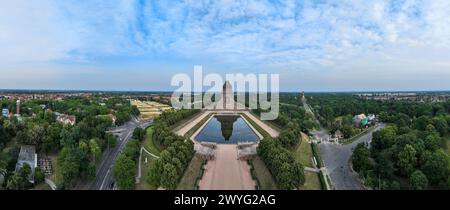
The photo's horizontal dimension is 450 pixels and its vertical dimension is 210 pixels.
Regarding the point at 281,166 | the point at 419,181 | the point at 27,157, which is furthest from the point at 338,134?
the point at 27,157

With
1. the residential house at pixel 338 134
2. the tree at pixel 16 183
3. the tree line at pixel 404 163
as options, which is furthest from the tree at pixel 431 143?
the tree at pixel 16 183

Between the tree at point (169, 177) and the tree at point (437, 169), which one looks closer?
the tree at point (169, 177)

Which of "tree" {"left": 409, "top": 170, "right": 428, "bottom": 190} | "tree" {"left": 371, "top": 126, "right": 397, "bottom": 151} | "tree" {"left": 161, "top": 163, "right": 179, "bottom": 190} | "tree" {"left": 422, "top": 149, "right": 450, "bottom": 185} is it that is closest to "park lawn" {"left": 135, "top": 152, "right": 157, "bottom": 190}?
"tree" {"left": 161, "top": 163, "right": 179, "bottom": 190}

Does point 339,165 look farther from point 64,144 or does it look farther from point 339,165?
point 64,144

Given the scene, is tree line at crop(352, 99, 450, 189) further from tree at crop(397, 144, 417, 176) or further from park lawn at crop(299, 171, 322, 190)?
park lawn at crop(299, 171, 322, 190)

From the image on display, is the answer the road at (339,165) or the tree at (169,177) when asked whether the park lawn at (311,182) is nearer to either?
the road at (339,165)
